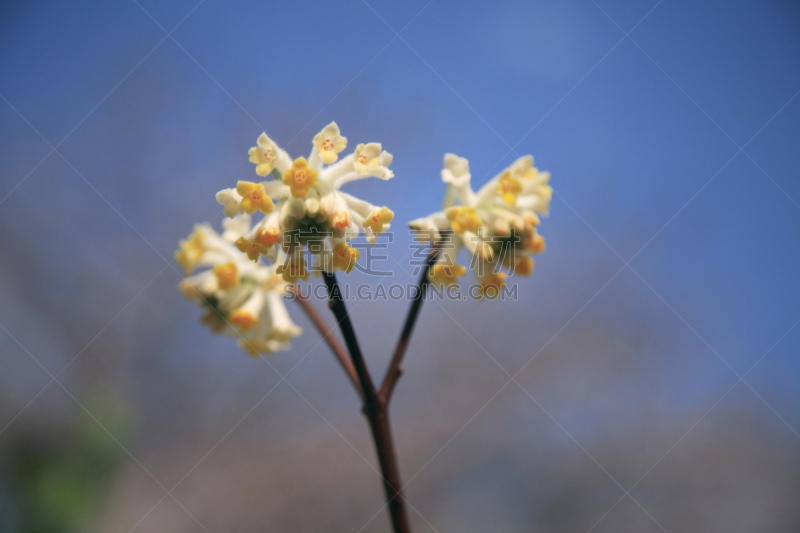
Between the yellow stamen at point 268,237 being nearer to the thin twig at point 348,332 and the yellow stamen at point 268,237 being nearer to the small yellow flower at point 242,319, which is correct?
the thin twig at point 348,332

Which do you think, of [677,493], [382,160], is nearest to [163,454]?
[382,160]

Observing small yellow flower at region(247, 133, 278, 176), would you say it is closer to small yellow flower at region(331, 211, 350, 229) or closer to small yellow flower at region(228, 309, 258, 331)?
small yellow flower at region(331, 211, 350, 229)

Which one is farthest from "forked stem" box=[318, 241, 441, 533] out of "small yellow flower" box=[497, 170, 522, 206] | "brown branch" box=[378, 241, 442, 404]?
"small yellow flower" box=[497, 170, 522, 206]

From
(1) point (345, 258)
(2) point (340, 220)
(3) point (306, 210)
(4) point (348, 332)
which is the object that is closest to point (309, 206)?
(3) point (306, 210)

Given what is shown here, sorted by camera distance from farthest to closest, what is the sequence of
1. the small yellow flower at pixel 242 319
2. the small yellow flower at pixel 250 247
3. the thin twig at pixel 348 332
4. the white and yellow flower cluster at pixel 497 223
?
the small yellow flower at pixel 242 319 < the white and yellow flower cluster at pixel 497 223 < the small yellow flower at pixel 250 247 < the thin twig at pixel 348 332

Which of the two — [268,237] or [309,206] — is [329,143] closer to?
[309,206]

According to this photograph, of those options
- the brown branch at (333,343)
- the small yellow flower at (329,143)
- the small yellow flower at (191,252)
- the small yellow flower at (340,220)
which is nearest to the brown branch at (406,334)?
the brown branch at (333,343)
